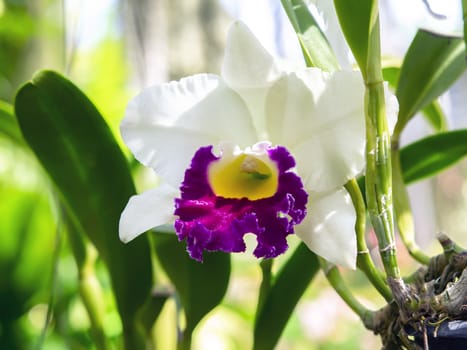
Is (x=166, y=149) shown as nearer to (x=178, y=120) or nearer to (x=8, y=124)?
(x=178, y=120)

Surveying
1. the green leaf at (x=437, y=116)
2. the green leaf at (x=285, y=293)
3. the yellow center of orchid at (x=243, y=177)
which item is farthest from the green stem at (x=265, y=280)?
the green leaf at (x=437, y=116)

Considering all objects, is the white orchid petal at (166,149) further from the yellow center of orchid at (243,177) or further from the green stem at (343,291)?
the green stem at (343,291)

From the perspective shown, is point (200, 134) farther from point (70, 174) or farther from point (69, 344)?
point (69, 344)

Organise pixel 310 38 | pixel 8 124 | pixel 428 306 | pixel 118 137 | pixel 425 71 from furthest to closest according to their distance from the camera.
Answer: pixel 118 137
pixel 8 124
pixel 425 71
pixel 310 38
pixel 428 306

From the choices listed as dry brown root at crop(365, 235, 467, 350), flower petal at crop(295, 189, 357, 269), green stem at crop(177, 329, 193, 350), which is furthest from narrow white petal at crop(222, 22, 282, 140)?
green stem at crop(177, 329, 193, 350)

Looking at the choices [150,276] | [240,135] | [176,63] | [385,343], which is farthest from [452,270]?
[176,63]

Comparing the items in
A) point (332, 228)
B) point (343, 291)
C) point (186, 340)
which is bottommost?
point (186, 340)

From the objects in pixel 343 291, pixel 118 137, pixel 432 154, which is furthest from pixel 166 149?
pixel 118 137

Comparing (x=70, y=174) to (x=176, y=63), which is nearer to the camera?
(x=70, y=174)
